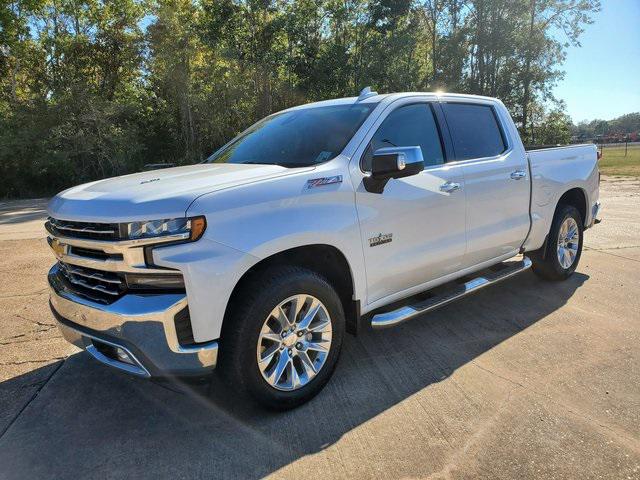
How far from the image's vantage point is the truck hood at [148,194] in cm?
249

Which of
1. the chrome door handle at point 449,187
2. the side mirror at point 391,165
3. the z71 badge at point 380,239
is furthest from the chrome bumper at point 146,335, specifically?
the chrome door handle at point 449,187

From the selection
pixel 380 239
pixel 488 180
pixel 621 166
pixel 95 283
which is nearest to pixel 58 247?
pixel 95 283

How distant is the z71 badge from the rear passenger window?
1179 millimetres

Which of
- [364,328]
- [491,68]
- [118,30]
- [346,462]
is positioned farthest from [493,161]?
[491,68]

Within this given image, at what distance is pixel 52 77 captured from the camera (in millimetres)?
22828

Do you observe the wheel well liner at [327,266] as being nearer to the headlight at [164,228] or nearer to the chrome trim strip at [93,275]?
the headlight at [164,228]

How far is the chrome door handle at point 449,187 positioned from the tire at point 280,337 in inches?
50.9

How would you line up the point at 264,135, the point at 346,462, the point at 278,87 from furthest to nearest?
the point at 278,87 → the point at 264,135 → the point at 346,462

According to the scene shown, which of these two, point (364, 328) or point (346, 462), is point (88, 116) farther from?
point (346, 462)

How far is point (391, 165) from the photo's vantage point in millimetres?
3053

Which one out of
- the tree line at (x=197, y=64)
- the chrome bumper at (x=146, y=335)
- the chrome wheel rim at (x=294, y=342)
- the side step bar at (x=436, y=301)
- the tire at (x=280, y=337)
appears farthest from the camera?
the tree line at (x=197, y=64)

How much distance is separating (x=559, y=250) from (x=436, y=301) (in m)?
2.36

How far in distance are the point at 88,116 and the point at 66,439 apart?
20220 mm

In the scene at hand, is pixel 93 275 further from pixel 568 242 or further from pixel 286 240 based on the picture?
pixel 568 242
